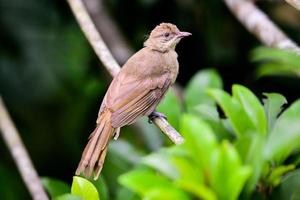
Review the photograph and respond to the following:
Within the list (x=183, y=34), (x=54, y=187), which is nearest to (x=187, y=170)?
(x=54, y=187)

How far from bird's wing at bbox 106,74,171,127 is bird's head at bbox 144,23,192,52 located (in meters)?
0.34

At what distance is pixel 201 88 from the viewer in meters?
4.13

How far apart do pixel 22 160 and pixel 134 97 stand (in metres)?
0.84

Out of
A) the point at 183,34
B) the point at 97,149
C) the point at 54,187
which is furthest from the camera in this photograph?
the point at 183,34

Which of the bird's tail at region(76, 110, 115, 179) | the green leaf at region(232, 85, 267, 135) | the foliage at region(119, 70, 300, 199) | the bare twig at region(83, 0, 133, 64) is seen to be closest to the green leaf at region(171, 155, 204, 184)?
the foliage at region(119, 70, 300, 199)

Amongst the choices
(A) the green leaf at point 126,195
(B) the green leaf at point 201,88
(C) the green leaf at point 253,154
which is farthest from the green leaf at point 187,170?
(B) the green leaf at point 201,88

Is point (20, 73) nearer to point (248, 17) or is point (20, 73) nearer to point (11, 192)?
point (11, 192)

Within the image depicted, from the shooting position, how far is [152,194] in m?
1.93

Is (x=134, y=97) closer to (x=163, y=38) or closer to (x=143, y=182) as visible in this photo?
(x=163, y=38)

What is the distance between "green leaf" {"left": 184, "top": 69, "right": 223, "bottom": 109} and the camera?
4020 millimetres

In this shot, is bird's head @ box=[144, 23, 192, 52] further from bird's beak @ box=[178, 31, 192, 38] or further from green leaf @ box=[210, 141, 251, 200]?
green leaf @ box=[210, 141, 251, 200]

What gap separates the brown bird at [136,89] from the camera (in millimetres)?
3923

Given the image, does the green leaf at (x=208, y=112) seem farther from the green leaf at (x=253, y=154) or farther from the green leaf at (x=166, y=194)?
the green leaf at (x=166, y=194)

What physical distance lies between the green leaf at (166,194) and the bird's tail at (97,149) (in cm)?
133
